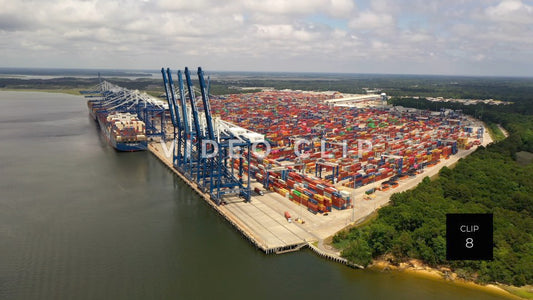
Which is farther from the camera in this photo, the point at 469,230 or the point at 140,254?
the point at 140,254

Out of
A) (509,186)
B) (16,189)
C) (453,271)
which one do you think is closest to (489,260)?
(453,271)

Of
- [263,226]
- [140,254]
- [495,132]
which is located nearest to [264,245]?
[263,226]

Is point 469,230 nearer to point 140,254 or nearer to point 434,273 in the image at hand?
point 434,273

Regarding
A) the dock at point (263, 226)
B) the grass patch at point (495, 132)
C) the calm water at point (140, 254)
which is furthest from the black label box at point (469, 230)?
the grass patch at point (495, 132)

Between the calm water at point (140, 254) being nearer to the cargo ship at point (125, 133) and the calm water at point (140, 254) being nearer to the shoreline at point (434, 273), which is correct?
the shoreline at point (434, 273)

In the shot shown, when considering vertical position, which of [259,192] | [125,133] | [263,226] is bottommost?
[263,226]

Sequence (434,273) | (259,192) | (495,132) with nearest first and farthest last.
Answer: (434,273)
(259,192)
(495,132)
